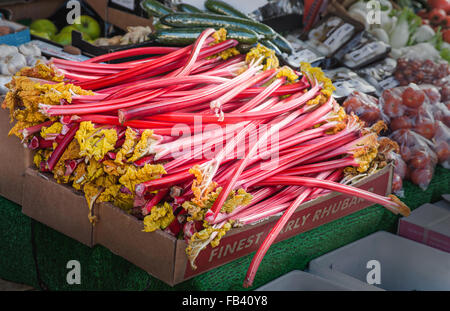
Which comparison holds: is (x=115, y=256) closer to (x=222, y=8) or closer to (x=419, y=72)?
(x=222, y=8)

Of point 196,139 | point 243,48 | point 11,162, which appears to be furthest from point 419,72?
point 11,162

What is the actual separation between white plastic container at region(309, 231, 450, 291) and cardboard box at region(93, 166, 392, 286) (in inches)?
9.6

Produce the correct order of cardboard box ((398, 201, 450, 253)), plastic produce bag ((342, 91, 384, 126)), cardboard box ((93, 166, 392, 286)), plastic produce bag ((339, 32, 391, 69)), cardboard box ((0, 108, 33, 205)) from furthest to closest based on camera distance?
1. plastic produce bag ((339, 32, 391, 69))
2. plastic produce bag ((342, 91, 384, 126))
3. cardboard box ((398, 201, 450, 253))
4. cardboard box ((0, 108, 33, 205))
5. cardboard box ((93, 166, 392, 286))

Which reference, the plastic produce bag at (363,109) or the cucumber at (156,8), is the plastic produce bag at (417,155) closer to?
the plastic produce bag at (363,109)

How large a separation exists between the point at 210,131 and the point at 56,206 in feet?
2.22

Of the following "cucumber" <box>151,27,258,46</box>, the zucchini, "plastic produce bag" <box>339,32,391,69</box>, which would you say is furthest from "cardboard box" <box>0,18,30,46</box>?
"plastic produce bag" <box>339,32,391,69</box>

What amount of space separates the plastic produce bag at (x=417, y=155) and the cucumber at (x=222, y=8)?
4.16 ft

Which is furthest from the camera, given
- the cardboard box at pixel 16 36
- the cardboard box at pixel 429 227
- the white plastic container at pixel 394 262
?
the cardboard box at pixel 16 36

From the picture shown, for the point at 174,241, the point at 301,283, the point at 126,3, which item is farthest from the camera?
the point at 126,3

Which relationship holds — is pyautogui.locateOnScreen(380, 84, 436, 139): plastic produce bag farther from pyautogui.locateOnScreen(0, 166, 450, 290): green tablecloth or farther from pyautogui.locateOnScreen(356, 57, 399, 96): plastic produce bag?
pyautogui.locateOnScreen(356, 57, 399, 96): plastic produce bag

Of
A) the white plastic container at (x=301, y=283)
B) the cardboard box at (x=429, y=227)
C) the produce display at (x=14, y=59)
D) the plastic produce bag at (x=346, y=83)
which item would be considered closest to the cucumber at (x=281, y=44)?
the plastic produce bag at (x=346, y=83)

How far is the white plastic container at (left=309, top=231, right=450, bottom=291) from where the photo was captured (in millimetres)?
2191

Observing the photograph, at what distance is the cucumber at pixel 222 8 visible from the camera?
3.28m

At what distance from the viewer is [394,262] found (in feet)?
7.63
